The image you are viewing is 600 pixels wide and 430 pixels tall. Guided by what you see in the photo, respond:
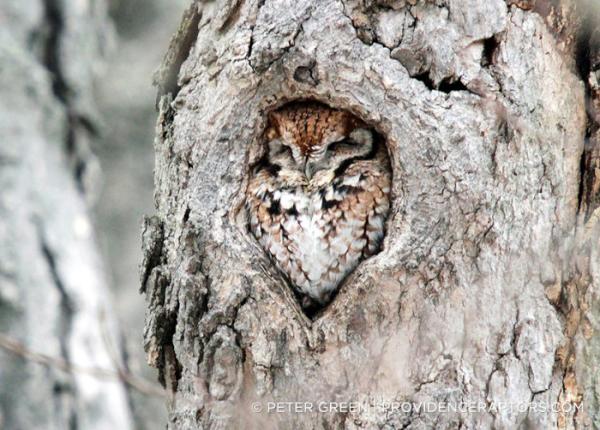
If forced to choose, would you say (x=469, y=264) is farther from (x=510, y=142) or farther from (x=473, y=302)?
(x=510, y=142)

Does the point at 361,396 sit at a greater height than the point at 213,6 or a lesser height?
lesser

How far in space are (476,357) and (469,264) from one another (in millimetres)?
213

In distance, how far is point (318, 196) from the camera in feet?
9.69

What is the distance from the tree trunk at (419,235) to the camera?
244cm

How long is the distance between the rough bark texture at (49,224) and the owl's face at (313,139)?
2.51ft

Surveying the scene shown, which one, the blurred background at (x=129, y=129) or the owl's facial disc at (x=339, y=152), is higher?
the blurred background at (x=129, y=129)

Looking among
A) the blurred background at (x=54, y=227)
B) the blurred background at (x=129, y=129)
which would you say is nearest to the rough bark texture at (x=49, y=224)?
the blurred background at (x=54, y=227)

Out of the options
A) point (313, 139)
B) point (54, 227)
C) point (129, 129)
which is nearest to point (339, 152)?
point (313, 139)

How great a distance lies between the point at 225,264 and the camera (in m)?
2.56

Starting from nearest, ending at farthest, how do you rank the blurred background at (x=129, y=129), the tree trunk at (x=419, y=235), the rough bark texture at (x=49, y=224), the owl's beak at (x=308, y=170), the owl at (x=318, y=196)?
the tree trunk at (x=419, y=235) → the owl at (x=318, y=196) → the owl's beak at (x=308, y=170) → the rough bark texture at (x=49, y=224) → the blurred background at (x=129, y=129)

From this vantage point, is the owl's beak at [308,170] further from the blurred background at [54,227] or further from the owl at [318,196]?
the blurred background at [54,227]

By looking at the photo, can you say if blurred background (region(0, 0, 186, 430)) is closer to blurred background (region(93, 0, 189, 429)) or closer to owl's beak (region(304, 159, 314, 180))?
blurred background (region(93, 0, 189, 429))

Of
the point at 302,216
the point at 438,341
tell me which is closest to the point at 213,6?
the point at 302,216

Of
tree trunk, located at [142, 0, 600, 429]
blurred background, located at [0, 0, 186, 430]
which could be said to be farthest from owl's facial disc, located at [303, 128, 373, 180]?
blurred background, located at [0, 0, 186, 430]
